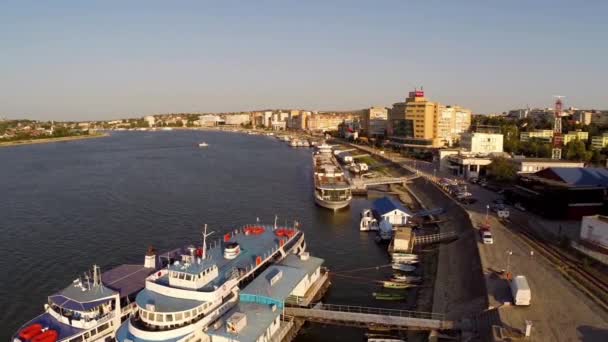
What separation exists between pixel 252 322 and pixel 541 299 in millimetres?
14046

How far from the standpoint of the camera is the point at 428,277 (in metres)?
29.5

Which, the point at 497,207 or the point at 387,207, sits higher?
the point at 497,207

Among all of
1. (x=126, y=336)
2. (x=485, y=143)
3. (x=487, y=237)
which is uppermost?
(x=485, y=143)

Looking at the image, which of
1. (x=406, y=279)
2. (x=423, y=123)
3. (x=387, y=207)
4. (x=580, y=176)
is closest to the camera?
(x=406, y=279)

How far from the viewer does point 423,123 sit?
101m

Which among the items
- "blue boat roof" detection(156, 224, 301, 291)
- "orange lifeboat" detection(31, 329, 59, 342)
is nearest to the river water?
"blue boat roof" detection(156, 224, 301, 291)

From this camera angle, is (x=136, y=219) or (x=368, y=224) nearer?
(x=368, y=224)

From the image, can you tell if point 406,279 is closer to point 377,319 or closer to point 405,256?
point 405,256

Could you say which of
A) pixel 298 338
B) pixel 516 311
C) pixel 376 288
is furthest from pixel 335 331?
pixel 516 311

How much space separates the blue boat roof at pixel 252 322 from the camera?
734 inches

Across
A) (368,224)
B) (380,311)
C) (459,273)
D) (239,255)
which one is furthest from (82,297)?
(368,224)

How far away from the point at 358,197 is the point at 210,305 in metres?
40.1

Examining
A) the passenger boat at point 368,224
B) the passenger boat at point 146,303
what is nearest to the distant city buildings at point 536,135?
the passenger boat at point 368,224

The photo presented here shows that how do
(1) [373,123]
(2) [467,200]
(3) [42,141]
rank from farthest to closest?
1. (3) [42,141]
2. (1) [373,123]
3. (2) [467,200]
